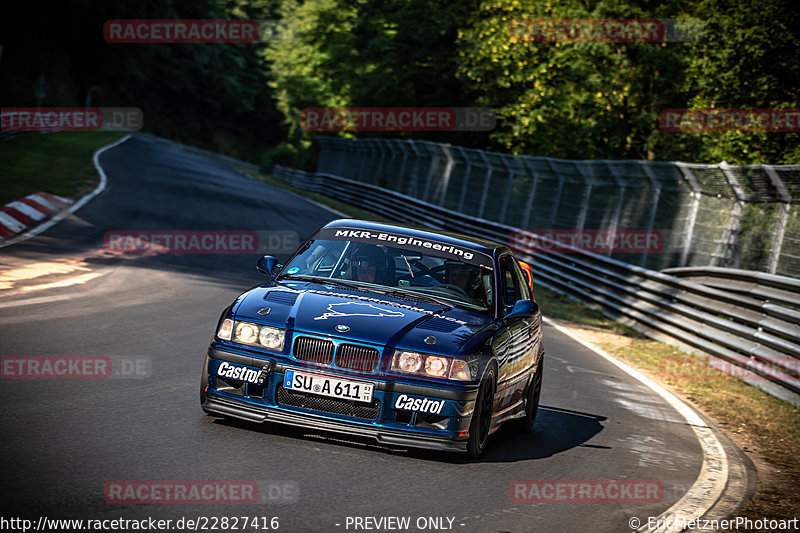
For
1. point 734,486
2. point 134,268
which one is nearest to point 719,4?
point 134,268

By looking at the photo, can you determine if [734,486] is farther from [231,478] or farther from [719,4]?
[719,4]

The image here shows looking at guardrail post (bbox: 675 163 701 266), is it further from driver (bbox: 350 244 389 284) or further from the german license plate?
the german license plate

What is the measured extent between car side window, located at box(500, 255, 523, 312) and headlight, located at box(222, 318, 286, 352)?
2.20m

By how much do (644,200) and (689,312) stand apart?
16.1 feet

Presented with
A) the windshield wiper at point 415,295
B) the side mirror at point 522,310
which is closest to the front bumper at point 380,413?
the windshield wiper at point 415,295

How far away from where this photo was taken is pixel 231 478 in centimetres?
541

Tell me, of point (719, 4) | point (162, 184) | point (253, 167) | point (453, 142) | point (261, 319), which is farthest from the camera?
point (253, 167)

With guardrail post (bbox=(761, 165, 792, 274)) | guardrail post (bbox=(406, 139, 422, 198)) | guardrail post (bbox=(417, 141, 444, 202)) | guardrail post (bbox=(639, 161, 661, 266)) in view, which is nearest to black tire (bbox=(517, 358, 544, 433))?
guardrail post (bbox=(761, 165, 792, 274))

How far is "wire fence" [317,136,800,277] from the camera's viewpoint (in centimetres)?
1453

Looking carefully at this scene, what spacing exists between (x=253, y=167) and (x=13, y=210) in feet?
208

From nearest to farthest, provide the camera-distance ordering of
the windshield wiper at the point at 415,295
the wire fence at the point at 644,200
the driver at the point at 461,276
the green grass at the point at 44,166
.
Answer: the windshield wiper at the point at 415,295, the driver at the point at 461,276, the wire fence at the point at 644,200, the green grass at the point at 44,166

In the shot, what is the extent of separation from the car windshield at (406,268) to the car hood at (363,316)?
290 millimetres

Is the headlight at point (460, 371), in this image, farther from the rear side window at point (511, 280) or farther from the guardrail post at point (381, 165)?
the guardrail post at point (381, 165)

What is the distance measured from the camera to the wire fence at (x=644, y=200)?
14530 mm
